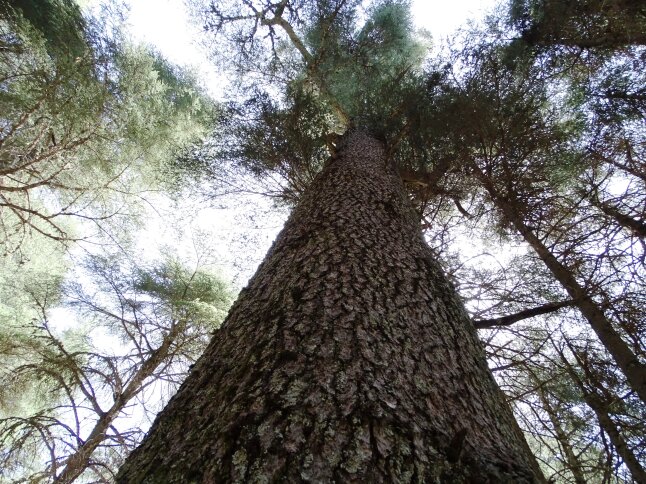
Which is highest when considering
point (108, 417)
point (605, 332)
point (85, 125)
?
point (85, 125)

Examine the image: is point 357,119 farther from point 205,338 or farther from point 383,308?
point 383,308

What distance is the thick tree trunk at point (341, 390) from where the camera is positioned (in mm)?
888

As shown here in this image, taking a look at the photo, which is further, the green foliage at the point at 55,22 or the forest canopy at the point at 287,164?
the green foliage at the point at 55,22

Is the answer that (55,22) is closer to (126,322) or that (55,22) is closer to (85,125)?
(85,125)

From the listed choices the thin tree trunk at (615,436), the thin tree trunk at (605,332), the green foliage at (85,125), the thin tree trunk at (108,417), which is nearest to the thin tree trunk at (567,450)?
the thin tree trunk at (615,436)

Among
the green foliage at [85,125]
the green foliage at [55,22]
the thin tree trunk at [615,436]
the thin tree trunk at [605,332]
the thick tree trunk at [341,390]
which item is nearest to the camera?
the thick tree trunk at [341,390]

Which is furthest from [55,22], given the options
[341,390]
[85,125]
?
[341,390]

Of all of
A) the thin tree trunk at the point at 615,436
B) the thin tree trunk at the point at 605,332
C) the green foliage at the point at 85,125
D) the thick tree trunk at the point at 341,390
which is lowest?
the thick tree trunk at the point at 341,390

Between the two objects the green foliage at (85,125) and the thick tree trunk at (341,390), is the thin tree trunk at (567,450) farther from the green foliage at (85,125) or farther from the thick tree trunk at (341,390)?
the green foliage at (85,125)

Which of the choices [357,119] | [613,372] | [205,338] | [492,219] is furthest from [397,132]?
[205,338]

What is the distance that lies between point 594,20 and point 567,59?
1.84ft

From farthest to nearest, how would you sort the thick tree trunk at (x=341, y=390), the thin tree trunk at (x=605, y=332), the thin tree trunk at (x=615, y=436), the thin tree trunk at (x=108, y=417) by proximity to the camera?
1. the thin tree trunk at (x=108, y=417)
2. the thin tree trunk at (x=605, y=332)
3. the thin tree trunk at (x=615, y=436)
4. the thick tree trunk at (x=341, y=390)

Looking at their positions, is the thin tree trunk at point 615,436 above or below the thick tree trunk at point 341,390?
above

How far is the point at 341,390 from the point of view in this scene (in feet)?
3.53
